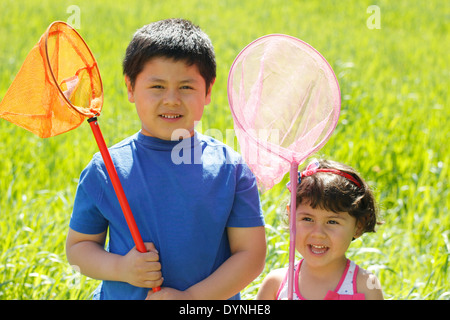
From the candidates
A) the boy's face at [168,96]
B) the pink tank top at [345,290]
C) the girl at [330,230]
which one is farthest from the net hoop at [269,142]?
the pink tank top at [345,290]

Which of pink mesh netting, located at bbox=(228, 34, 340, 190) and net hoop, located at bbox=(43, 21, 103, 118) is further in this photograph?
pink mesh netting, located at bbox=(228, 34, 340, 190)

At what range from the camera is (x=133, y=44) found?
1838 mm

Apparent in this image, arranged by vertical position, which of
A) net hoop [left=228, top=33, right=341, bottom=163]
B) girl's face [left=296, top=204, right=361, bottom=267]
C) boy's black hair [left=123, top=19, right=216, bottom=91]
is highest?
boy's black hair [left=123, top=19, right=216, bottom=91]

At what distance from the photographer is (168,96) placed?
1.74m

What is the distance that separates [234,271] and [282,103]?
21.1 inches

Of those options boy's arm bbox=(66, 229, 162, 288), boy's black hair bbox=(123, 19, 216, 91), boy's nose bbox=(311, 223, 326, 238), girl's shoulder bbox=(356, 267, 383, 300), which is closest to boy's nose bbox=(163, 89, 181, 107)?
boy's black hair bbox=(123, 19, 216, 91)

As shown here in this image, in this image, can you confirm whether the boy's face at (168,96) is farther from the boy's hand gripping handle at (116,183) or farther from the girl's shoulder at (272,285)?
the girl's shoulder at (272,285)

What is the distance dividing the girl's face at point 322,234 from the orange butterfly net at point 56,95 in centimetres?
57

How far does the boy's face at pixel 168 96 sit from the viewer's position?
69.1 inches

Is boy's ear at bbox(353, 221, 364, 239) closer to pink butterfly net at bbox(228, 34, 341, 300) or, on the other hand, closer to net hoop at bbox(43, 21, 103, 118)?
pink butterfly net at bbox(228, 34, 341, 300)

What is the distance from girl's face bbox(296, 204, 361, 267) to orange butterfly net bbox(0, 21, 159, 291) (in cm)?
57

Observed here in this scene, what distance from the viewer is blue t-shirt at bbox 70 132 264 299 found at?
1.78m

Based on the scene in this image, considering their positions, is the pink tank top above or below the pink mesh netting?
below

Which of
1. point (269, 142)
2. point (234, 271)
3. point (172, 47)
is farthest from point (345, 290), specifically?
point (172, 47)
